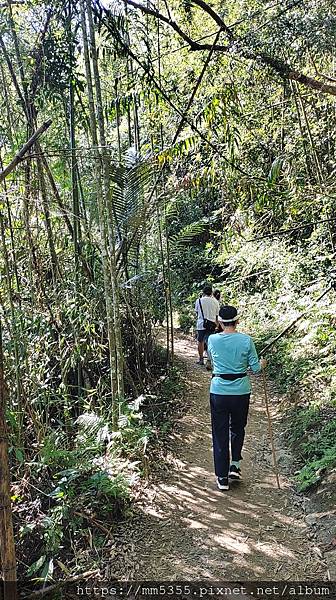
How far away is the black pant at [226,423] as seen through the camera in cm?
400

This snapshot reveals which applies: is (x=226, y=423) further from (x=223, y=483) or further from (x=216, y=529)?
(x=216, y=529)

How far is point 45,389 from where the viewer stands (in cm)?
460

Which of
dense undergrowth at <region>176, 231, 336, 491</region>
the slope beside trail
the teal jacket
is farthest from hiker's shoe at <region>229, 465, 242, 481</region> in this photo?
the teal jacket

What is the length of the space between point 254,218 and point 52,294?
20.3 ft

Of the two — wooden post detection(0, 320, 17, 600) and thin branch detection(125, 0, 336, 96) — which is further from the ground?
thin branch detection(125, 0, 336, 96)

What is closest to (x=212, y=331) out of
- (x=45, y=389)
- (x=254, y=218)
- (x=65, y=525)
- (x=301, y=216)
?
(x=301, y=216)

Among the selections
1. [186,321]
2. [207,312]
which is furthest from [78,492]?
[186,321]

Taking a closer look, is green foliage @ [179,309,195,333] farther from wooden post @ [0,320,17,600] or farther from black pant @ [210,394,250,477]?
wooden post @ [0,320,17,600]

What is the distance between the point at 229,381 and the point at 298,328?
3.54m

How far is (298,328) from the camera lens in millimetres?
7254

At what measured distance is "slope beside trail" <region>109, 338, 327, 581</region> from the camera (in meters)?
3.18

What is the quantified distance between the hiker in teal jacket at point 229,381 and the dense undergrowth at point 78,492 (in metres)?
0.69

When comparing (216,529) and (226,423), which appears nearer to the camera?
(216,529)

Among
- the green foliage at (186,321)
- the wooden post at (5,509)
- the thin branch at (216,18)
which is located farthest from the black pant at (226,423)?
the green foliage at (186,321)
